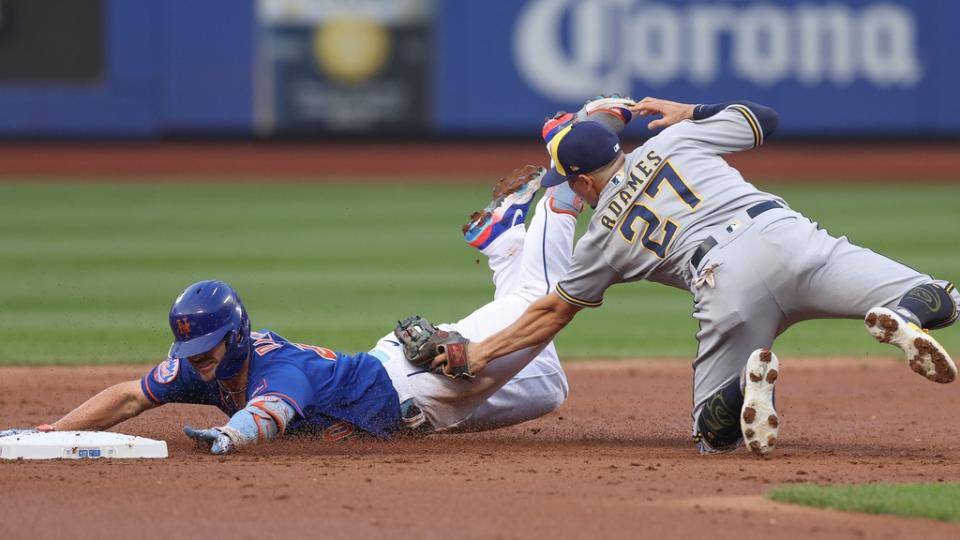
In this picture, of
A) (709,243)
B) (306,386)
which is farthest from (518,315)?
(306,386)

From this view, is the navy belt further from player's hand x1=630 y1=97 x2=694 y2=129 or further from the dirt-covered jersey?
player's hand x1=630 y1=97 x2=694 y2=129

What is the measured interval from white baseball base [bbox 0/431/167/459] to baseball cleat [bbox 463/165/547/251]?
1825mm

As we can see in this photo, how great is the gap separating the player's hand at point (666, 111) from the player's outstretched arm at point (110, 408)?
2.27 m

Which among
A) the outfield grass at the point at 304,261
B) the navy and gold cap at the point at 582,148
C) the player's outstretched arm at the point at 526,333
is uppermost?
the navy and gold cap at the point at 582,148

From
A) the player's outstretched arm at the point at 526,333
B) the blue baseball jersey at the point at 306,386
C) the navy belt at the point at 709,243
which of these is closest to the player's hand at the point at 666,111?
the navy belt at the point at 709,243

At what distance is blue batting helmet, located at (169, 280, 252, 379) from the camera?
5.40 m

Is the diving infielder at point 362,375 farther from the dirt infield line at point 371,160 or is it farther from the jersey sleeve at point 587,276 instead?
the dirt infield line at point 371,160

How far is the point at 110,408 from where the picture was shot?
18.7 feet

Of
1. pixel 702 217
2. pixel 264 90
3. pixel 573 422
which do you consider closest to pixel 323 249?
pixel 264 90

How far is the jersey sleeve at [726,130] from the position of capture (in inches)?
233

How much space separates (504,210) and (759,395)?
1.83m

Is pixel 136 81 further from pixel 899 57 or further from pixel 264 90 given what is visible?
pixel 899 57

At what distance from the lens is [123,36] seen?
2036cm

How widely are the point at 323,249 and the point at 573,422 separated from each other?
811cm
